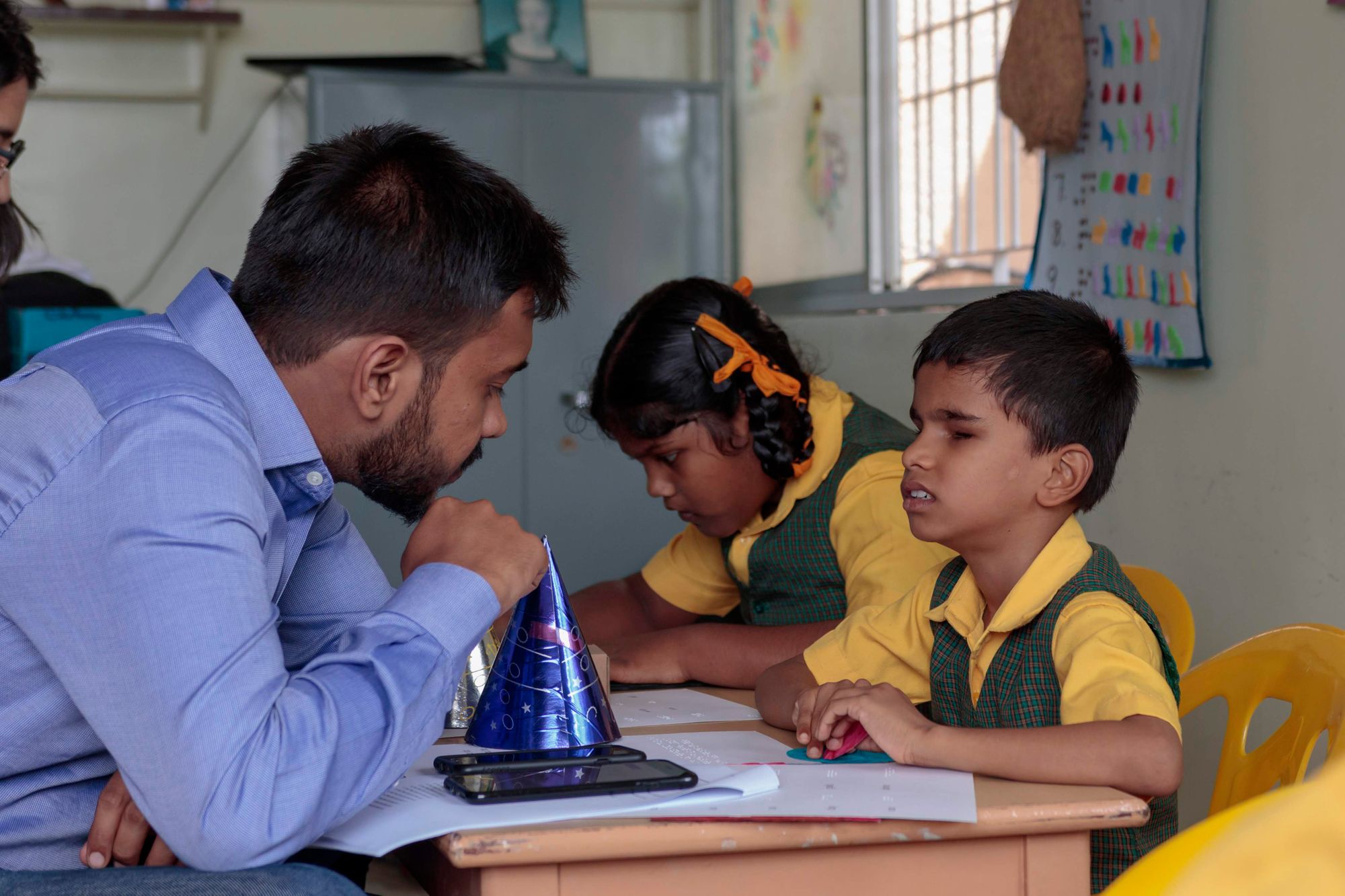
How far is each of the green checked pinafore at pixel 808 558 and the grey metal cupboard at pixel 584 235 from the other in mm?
2225

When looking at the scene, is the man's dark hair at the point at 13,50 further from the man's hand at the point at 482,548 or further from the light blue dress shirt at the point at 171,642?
the man's hand at the point at 482,548

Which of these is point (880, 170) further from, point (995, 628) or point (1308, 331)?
point (995, 628)

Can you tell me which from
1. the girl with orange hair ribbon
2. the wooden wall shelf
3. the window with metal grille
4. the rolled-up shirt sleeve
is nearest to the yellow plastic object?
the rolled-up shirt sleeve

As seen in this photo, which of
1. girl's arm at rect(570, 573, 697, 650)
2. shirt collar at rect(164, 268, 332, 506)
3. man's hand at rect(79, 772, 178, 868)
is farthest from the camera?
girl's arm at rect(570, 573, 697, 650)

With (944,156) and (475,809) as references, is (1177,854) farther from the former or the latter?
(944,156)

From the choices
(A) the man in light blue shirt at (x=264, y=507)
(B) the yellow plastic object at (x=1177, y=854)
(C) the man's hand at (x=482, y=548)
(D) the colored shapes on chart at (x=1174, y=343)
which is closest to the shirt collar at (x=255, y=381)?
(A) the man in light blue shirt at (x=264, y=507)

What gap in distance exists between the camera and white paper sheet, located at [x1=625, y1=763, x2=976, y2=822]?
926mm

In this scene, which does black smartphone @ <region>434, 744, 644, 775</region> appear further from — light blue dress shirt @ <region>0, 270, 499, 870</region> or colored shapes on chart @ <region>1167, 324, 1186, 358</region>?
colored shapes on chart @ <region>1167, 324, 1186, 358</region>

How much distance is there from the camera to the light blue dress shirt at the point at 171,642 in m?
0.85

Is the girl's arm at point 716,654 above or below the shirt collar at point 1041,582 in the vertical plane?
below

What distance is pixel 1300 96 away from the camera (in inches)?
72.6

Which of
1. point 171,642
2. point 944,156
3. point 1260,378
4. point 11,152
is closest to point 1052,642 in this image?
point 171,642

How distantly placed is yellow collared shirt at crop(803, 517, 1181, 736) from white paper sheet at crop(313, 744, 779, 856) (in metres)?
0.32

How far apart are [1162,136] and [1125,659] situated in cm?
128
